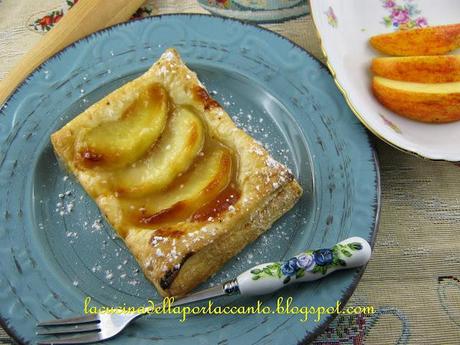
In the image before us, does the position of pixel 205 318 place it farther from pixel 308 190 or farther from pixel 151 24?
pixel 151 24

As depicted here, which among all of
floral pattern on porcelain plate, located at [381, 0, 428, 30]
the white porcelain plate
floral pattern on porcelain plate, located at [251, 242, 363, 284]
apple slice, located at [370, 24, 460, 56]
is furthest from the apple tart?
floral pattern on porcelain plate, located at [381, 0, 428, 30]

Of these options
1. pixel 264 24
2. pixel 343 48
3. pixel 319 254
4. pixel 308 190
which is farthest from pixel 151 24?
pixel 319 254

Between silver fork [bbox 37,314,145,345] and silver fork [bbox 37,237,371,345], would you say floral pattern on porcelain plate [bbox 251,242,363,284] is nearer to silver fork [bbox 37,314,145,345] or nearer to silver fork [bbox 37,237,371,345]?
silver fork [bbox 37,237,371,345]

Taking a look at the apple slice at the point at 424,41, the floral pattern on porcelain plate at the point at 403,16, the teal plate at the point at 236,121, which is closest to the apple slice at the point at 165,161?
the teal plate at the point at 236,121

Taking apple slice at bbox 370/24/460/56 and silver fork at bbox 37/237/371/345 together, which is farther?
apple slice at bbox 370/24/460/56

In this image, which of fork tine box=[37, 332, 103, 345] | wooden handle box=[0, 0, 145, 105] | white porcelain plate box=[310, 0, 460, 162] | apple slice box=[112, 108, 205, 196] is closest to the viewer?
fork tine box=[37, 332, 103, 345]

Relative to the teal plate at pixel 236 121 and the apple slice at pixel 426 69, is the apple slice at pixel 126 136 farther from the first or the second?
the apple slice at pixel 426 69
